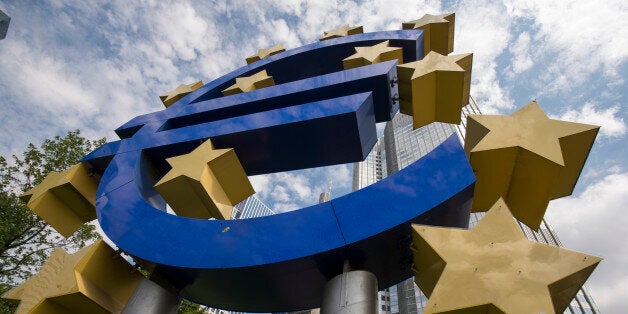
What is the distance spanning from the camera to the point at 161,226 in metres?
3.58

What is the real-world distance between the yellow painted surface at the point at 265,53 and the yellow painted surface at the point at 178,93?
1.43m

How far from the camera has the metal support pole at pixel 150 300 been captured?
3.25 metres

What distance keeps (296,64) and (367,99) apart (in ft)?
12.5

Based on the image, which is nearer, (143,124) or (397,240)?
(397,240)

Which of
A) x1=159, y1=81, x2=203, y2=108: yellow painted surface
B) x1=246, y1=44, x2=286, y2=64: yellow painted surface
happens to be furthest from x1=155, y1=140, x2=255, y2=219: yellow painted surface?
x1=246, y1=44, x2=286, y2=64: yellow painted surface

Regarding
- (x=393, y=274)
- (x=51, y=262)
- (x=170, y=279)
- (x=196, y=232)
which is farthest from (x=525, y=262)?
(x=51, y=262)

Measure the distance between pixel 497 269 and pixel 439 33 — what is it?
630cm

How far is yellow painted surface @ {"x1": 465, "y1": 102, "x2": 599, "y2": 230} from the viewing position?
121 inches

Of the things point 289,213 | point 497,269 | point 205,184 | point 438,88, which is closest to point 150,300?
point 205,184

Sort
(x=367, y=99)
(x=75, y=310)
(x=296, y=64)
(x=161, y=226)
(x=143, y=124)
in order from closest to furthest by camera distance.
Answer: (x=75, y=310), (x=161, y=226), (x=367, y=99), (x=143, y=124), (x=296, y=64)

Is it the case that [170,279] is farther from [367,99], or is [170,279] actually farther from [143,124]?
[143,124]

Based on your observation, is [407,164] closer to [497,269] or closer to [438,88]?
[438,88]

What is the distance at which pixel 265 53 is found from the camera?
350 inches

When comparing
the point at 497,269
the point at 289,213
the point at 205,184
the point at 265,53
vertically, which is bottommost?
the point at 497,269
